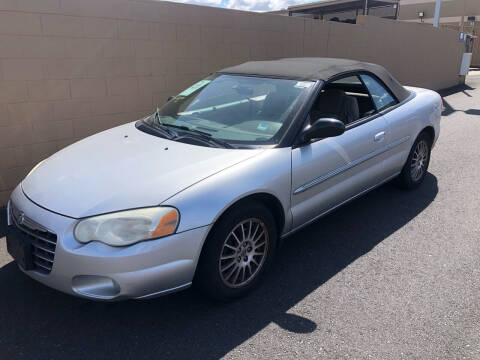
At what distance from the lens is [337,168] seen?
359cm

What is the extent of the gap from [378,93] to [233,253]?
2.49 metres

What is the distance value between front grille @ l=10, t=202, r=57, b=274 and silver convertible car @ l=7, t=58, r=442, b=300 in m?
0.01

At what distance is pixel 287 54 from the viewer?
332 inches

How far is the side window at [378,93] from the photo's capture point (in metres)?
4.31

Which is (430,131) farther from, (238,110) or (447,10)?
(447,10)

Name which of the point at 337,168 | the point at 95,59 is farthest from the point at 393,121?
the point at 95,59

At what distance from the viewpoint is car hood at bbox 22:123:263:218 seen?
8.58 ft

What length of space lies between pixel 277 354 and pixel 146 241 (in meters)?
1.01

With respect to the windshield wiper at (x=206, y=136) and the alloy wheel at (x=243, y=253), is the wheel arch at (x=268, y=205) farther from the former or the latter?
the windshield wiper at (x=206, y=136)

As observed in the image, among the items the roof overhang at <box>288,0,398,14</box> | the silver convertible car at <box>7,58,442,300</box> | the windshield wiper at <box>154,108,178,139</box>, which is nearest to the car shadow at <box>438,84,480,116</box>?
the silver convertible car at <box>7,58,442,300</box>

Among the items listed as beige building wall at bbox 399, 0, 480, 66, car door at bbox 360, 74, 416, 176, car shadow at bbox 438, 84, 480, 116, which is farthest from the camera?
beige building wall at bbox 399, 0, 480, 66

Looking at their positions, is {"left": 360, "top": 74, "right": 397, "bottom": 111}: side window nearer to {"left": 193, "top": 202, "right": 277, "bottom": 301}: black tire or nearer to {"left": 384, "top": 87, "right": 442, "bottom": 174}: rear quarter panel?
{"left": 384, "top": 87, "right": 442, "bottom": 174}: rear quarter panel

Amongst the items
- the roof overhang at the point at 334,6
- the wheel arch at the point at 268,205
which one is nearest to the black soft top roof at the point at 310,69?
the wheel arch at the point at 268,205

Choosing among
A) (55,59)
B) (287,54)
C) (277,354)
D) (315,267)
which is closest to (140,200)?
(277,354)
